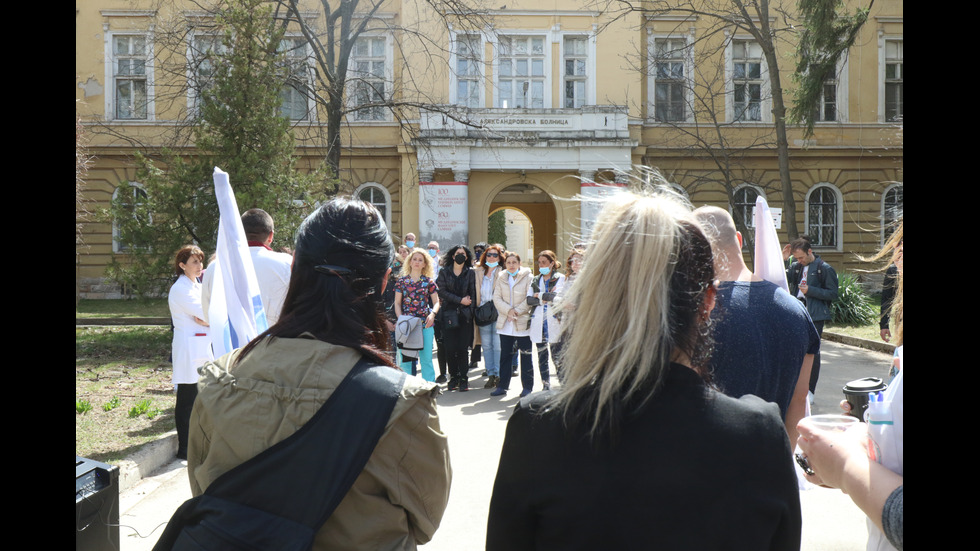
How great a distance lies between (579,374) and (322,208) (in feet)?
3.35

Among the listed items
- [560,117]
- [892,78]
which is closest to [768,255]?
[560,117]

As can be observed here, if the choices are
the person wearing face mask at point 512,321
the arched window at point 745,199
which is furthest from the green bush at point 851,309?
the person wearing face mask at point 512,321

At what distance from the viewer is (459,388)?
10148 millimetres

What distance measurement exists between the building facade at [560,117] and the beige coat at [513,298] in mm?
15062

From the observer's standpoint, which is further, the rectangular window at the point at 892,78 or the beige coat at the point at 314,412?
the rectangular window at the point at 892,78

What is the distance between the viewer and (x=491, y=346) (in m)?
10.4

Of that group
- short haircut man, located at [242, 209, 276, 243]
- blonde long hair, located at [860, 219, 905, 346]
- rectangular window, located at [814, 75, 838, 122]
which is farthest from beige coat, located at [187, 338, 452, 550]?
rectangular window, located at [814, 75, 838, 122]

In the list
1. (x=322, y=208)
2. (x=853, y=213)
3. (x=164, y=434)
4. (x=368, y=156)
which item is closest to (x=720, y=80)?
A: (x=853, y=213)

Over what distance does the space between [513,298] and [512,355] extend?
81 centimetres

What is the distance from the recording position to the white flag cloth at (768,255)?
342 centimetres

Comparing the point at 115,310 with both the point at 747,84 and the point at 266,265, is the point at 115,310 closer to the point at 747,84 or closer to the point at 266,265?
the point at 266,265

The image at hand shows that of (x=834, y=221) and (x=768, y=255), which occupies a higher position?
(x=834, y=221)

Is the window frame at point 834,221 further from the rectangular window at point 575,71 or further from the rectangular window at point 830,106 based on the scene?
the rectangular window at point 575,71
